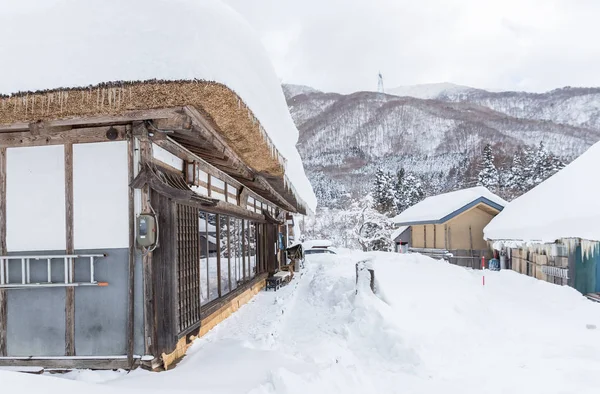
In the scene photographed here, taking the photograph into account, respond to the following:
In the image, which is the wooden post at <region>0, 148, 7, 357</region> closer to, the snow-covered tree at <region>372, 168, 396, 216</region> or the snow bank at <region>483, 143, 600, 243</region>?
the snow bank at <region>483, 143, 600, 243</region>

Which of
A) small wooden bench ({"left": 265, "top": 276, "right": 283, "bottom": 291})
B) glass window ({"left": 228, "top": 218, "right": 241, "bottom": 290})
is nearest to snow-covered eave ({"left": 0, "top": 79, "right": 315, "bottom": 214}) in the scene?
glass window ({"left": 228, "top": 218, "right": 241, "bottom": 290})

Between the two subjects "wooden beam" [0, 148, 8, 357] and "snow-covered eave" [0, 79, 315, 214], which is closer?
"snow-covered eave" [0, 79, 315, 214]

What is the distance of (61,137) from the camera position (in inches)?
175

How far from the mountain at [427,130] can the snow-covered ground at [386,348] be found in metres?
51.2

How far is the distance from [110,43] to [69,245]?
2370 mm

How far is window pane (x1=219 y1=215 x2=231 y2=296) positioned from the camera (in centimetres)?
758

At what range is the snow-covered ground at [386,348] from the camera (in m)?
3.81

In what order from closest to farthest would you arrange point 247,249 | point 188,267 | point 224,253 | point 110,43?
point 110,43
point 188,267
point 224,253
point 247,249

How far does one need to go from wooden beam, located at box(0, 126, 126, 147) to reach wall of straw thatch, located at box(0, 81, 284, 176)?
46 centimetres

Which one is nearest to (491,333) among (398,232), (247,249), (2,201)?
(247,249)

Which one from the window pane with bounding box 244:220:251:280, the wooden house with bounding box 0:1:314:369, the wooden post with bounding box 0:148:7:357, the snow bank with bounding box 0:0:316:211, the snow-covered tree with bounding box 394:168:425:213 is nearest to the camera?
the snow bank with bounding box 0:0:316:211

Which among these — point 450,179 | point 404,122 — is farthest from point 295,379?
point 404,122

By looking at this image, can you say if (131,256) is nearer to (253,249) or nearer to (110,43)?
(110,43)

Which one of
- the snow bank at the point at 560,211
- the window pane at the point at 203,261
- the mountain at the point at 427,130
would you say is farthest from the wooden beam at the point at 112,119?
the mountain at the point at 427,130
